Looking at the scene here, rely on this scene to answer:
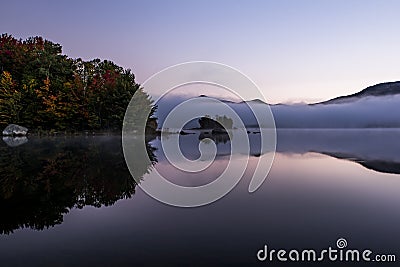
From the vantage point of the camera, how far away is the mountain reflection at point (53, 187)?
856 cm

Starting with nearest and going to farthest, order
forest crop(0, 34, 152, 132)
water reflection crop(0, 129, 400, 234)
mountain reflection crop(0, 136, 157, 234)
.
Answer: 1. mountain reflection crop(0, 136, 157, 234)
2. water reflection crop(0, 129, 400, 234)
3. forest crop(0, 34, 152, 132)

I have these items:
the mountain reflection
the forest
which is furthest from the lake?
the forest

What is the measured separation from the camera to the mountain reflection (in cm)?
856

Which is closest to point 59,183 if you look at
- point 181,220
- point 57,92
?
point 181,220

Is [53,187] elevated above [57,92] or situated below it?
below

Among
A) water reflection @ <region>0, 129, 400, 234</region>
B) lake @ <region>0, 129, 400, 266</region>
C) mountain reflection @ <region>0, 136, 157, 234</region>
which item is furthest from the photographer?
water reflection @ <region>0, 129, 400, 234</region>

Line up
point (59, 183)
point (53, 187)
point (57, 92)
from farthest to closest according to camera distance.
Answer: point (57, 92)
point (59, 183)
point (53, 187)

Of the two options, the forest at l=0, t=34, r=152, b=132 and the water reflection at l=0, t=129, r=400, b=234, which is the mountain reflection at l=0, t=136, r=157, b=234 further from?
the forest at l=0, t=34, r=152, b=132

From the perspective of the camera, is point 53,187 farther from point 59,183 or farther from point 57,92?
point 57,92

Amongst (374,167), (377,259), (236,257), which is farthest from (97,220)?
(374,167)

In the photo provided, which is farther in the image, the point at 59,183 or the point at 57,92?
the point at 57,92

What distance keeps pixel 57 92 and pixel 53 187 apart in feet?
115

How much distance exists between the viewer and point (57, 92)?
4319cm

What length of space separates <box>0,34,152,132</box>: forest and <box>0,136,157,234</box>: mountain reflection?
79.2 ft
